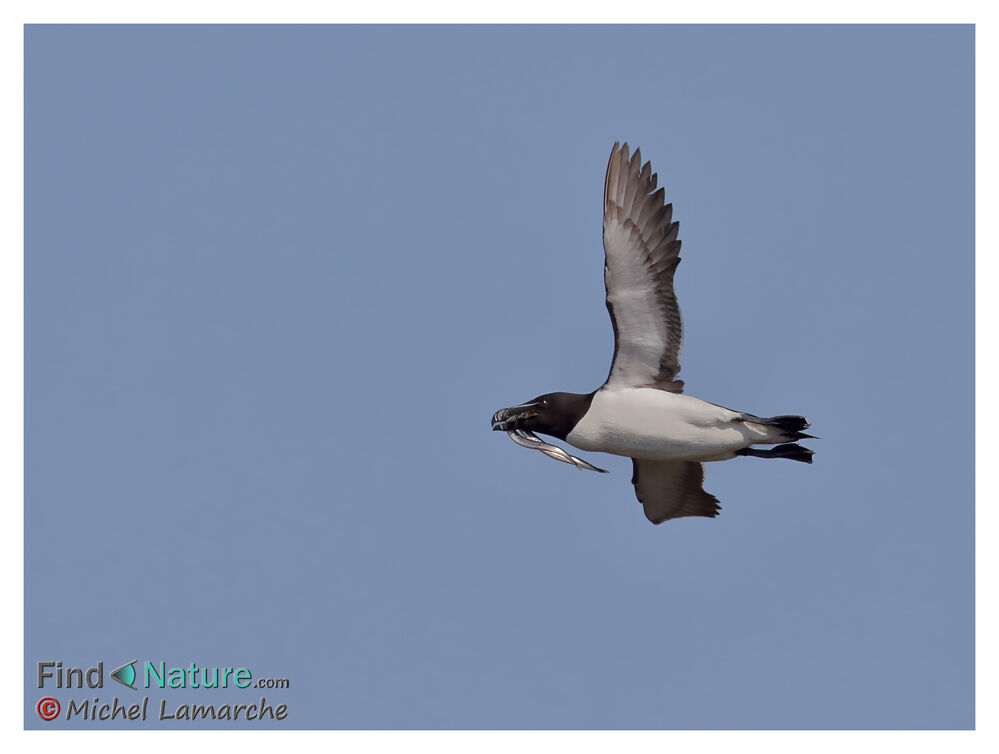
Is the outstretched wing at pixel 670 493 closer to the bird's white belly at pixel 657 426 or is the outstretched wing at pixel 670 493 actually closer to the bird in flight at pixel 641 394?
the bird in flight at pixel 641 394

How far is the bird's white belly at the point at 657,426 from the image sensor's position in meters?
15.7

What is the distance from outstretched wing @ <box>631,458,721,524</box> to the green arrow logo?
749 centimetres

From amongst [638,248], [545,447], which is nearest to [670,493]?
[545,447]

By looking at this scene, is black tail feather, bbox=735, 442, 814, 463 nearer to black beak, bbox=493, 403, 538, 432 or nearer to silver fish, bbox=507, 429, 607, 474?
silver fish, bbox=507, 429, 607, 474

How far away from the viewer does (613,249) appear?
50.6 feet

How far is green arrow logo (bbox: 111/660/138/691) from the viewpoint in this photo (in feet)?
59.7

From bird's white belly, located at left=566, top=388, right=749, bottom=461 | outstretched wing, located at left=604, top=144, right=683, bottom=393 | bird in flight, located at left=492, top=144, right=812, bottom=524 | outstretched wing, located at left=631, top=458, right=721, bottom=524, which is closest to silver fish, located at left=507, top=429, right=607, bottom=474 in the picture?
bird in flight, located at left=492, top=144, right=812, bottom=524

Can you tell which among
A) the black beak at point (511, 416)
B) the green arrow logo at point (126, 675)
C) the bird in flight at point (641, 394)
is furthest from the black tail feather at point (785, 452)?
the green arrow logo at point (126, 675)

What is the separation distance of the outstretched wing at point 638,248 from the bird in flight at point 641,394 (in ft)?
0.04

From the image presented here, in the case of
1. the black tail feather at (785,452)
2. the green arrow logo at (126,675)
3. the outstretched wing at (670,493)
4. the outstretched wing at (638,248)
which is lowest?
the green arrow logo at (126,675)

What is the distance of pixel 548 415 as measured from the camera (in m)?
16.0

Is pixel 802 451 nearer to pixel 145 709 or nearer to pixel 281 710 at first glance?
pixel 281 710

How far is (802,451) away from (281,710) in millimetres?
7869
